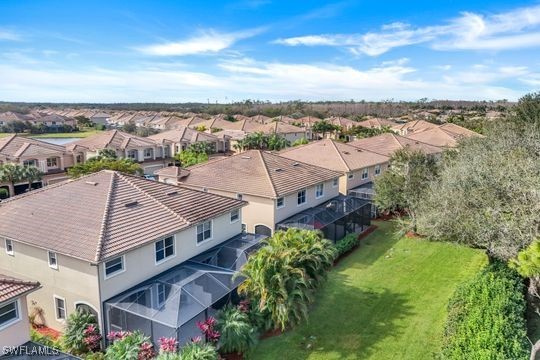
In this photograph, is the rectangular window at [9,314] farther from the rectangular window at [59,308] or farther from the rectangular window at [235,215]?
the rectangular window at [235,215]

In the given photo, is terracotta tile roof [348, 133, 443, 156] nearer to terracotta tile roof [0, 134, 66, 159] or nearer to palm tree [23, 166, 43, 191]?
palm tree [23, 166, 43, 191]

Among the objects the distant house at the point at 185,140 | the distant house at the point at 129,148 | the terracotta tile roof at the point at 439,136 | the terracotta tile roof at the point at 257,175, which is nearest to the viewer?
the terracotta tile roof at the point at 257,175

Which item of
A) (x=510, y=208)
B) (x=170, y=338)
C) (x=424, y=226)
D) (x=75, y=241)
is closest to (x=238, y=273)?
(x=170, y=338)

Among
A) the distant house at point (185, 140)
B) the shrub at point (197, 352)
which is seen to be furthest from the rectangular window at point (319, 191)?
the distant house at point (185, 140)

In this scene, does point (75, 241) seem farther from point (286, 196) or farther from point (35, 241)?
point (286, 196)

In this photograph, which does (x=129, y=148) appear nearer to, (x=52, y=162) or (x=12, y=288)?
(x=52, y=162)
